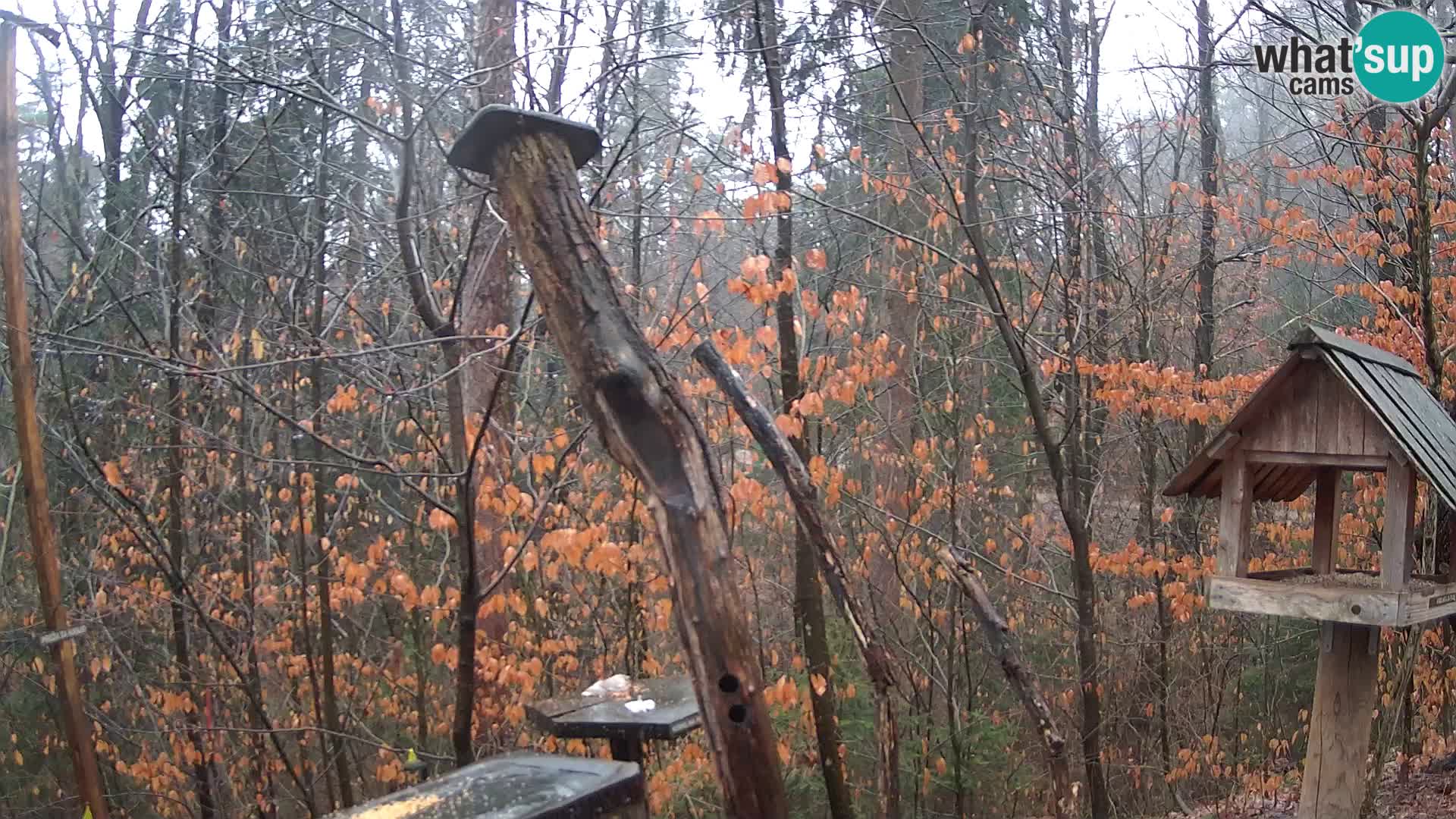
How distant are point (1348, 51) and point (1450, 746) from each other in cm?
521

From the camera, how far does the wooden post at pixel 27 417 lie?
17.8 feet

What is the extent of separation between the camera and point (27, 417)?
5.48m

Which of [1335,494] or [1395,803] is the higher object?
[1335,494]

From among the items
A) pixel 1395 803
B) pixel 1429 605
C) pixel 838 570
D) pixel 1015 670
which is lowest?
pixel 1395 803

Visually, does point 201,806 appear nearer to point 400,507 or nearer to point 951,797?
point 400,507

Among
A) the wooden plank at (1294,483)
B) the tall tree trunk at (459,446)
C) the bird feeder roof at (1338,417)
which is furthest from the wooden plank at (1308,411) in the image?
the tall tree trunk at (459,446)

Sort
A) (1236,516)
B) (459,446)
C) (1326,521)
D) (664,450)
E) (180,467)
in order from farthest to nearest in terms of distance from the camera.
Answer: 1. (180,467)
2. (459,446)
3. (1326,521)
4. (1236,516)
5. (664,450)

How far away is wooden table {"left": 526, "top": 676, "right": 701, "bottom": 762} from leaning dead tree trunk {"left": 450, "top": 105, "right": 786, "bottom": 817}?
0.49 metres

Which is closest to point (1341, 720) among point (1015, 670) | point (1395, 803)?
point (1015, 670)

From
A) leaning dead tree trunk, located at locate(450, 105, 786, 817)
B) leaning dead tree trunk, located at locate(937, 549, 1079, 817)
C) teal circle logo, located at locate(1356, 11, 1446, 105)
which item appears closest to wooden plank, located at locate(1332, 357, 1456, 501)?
leaning dead tree trunk, located at locate(937, 549, 1079, 817)

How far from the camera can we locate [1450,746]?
8.11m

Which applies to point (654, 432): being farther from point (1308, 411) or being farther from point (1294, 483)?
point (1294, 483)

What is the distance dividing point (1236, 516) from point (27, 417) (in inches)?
225

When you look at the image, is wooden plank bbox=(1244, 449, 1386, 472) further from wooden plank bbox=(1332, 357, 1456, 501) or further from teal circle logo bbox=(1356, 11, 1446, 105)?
teal circle logo bbox=(1356, 11, 1446, 105)
